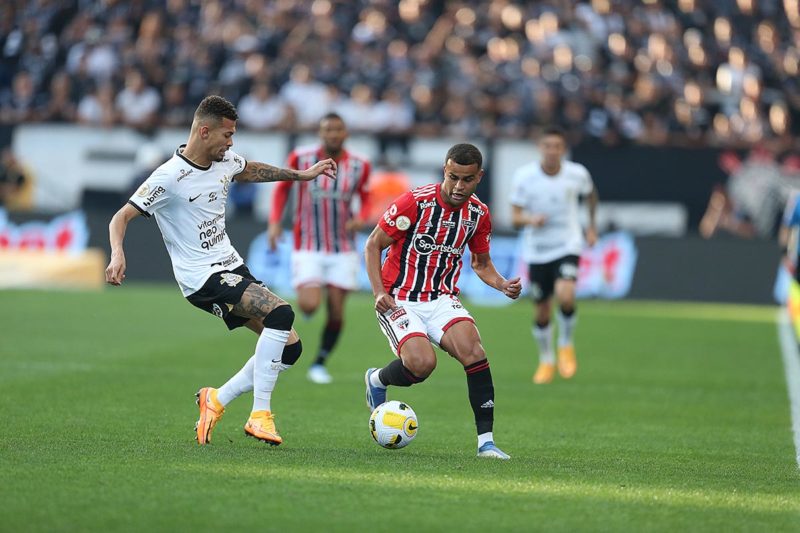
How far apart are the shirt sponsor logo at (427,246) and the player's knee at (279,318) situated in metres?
0.95

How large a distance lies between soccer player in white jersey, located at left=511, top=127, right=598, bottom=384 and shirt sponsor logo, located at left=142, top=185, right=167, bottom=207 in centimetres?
599

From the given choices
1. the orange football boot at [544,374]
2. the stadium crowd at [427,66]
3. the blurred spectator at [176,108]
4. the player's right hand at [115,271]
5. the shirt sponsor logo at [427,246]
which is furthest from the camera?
the blurred spectator at [176,108]

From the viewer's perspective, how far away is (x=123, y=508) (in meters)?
6.01

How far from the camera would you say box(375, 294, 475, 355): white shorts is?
8406 millimetres

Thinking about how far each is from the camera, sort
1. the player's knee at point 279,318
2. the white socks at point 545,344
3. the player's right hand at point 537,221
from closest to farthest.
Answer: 1. the player's knee at point 279,318
2. the player's right hand at point 537,221
3. the white socks at point 545,344

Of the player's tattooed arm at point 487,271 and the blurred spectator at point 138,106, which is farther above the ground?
the blurred spectator at point 138,106

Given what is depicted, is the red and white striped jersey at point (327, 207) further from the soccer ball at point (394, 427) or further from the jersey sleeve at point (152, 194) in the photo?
the soccer ball at point (394, 427)

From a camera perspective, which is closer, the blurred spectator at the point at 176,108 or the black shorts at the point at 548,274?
the black shorts at the point at 548,274

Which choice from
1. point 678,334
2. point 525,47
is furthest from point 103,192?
point 678,334

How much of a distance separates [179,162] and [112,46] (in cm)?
1888

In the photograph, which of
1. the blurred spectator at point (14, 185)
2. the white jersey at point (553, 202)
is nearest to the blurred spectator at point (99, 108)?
the blurred spectator at point (14, 185)

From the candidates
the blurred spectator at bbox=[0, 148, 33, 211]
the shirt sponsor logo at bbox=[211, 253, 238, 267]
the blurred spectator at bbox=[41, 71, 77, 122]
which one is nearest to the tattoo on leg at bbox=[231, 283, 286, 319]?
the shirt sponsor logo at bbox=[211, 253, 238, 267]

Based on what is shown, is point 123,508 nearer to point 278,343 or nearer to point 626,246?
point 278,343

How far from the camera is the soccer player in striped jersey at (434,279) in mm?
8211
